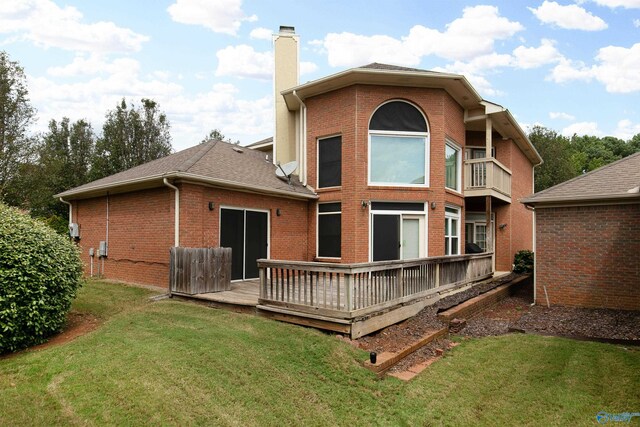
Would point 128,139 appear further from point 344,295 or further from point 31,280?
point 344,295

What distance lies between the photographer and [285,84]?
48.4 feet

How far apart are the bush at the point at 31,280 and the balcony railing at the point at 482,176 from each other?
12.4 meters

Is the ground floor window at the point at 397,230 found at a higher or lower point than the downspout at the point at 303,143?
lower

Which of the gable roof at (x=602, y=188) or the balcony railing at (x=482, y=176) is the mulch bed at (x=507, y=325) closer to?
the gable roof at (x=602, y=188)

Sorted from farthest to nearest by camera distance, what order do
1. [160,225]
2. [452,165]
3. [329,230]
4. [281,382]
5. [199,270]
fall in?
[452,165] → [329,230] → [160,225] → [199,270] → [281,382]

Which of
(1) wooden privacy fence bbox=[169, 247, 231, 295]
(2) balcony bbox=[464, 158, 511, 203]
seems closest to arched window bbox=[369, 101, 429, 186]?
(2) balcony bbox=[464, 158, 511, 203]

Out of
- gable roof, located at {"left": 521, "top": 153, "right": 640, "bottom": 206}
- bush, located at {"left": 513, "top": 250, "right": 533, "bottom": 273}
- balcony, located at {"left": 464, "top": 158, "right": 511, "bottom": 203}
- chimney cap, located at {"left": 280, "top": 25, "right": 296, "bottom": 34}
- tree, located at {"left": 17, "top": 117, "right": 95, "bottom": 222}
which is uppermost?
chimney cap, located at {"left": 280, "top": 25, "right": 296, "bottom": 34}

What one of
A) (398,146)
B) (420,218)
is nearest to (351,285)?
(420,218)

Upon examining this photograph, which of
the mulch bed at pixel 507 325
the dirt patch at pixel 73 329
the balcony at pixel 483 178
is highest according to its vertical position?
the balcony at pixel 483 178

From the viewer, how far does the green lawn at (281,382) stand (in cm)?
392

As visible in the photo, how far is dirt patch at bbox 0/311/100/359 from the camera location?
5719 millimetres

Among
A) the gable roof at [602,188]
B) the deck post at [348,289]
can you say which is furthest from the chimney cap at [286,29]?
the deck post at [348,289]

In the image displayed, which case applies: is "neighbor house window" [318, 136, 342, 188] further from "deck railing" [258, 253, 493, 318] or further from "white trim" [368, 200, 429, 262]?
"deck railing" [258, 253, 493, 318]

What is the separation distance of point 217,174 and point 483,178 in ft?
31.3
